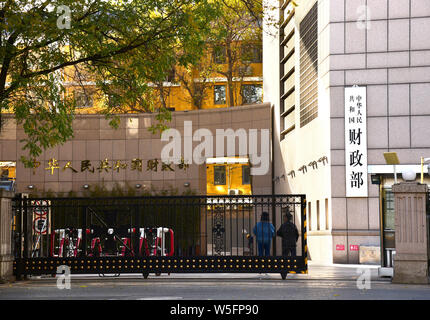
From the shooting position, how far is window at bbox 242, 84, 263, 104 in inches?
2616

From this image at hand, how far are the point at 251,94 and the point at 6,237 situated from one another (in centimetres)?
4743

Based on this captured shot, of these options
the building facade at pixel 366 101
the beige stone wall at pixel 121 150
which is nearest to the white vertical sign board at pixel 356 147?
the building facade at pixel 366 101

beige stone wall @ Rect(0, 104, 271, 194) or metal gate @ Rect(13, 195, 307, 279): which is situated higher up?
beige stone wall @ Rect(0, 104, 271, 194)

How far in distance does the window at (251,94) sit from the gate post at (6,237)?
45.8m

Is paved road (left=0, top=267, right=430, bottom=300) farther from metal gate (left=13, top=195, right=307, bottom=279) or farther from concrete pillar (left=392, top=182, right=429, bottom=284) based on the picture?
concrete pillar (left=392, top=182, right=429, bottom=284)

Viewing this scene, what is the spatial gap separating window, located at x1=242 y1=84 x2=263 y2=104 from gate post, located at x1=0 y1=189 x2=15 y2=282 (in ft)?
150

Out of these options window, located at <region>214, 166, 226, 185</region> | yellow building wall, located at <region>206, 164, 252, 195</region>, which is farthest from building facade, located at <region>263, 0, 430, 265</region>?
window, located at <region>214, 166, 226, 185</region>

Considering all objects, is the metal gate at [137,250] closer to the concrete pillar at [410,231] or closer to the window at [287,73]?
the concrete pillar at [410,231]

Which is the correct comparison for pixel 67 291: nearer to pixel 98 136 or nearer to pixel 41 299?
pixel 41 299

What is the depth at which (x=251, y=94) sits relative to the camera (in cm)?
6700

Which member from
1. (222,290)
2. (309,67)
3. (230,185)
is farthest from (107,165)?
(222,290)

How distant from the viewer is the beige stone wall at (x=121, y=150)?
162ft

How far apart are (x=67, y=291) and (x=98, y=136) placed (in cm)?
3398

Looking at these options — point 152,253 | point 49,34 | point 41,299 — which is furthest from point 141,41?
point 41,299
